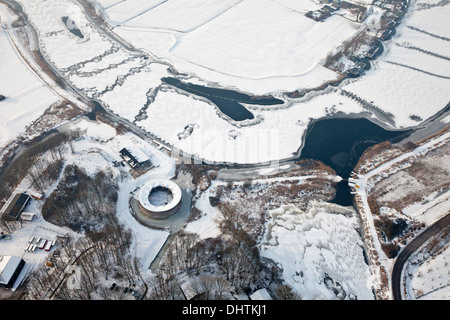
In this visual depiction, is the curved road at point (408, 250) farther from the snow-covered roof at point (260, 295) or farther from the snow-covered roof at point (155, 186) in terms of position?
the snow-covered roof at point (155, 186)

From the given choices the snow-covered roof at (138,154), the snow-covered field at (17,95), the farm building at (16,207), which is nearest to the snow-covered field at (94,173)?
the farm building at (16,207)

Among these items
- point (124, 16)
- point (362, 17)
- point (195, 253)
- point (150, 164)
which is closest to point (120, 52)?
point (124, 16)

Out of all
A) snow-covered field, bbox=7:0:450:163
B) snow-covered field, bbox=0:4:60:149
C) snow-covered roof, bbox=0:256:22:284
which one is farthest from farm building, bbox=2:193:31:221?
snow-covered field, bbox=7:0:450:163

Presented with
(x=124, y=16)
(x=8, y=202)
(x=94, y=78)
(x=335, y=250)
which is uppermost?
(x=124, y=16)

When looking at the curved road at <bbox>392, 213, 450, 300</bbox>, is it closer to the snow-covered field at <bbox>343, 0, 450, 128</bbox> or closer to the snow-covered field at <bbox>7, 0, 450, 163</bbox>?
the snow-covered field at <bbox>7, 0, 450, 163</bbox>

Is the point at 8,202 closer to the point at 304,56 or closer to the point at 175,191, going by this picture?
the point at 175,191
